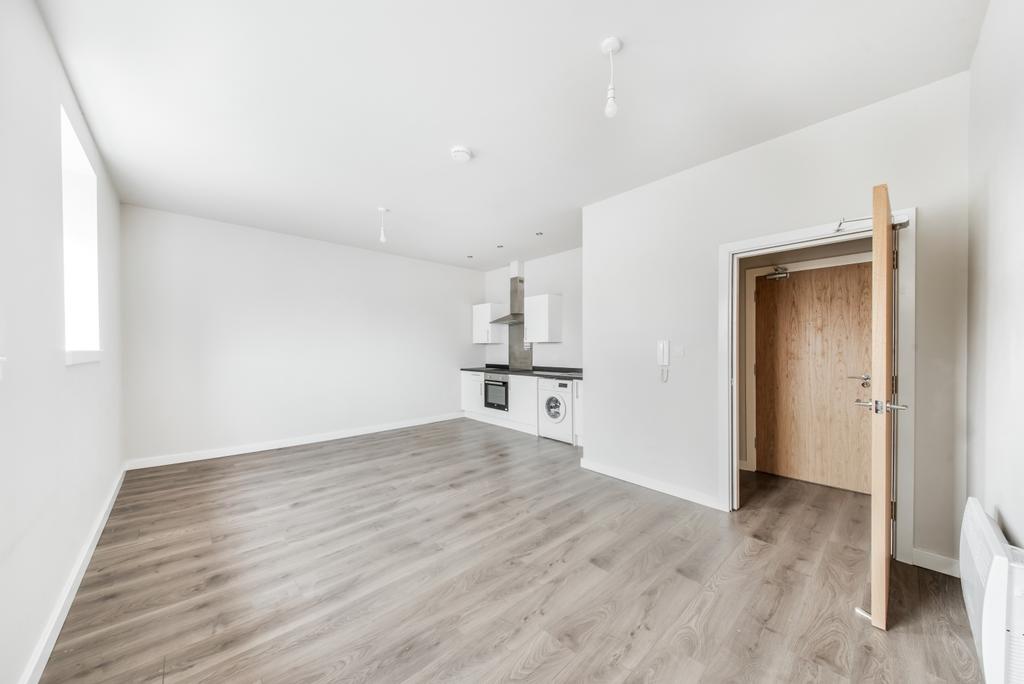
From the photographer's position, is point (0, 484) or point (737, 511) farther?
point (737, 511)

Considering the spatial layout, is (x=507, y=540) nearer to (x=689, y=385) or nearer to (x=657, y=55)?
(x=689, y=385)

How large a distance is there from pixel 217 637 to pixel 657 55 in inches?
132

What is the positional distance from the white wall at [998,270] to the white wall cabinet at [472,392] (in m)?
5.20

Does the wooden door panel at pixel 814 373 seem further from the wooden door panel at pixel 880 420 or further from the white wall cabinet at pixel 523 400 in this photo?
the white wall cabinet at pixel 523 400

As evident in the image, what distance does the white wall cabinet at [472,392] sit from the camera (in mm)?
6285

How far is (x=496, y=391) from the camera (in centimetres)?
595

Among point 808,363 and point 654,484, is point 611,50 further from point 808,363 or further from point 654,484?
point 808,363

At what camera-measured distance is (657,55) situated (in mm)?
1871

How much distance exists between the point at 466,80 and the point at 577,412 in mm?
3688

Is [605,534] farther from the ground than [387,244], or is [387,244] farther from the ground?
[387,244]

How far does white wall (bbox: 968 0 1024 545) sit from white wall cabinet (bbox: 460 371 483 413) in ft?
17.1

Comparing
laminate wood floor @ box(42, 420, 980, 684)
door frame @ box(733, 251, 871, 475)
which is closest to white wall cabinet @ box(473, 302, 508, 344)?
laminate wood floor @ box(42, 420, 980, 684)

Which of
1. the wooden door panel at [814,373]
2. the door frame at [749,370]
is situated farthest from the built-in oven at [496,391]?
the wooden door panel at [814,373]

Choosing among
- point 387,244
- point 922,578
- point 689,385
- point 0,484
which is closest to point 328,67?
point 0,484
